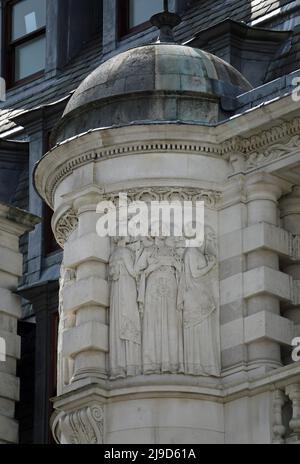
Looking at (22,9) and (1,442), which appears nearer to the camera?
(1,442)

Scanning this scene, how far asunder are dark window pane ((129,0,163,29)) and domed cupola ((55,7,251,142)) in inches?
279

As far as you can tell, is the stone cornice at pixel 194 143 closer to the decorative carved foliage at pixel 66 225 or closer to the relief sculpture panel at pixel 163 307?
the decorative carved foliage at pixel 66 225

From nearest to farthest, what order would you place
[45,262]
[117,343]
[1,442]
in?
1. [117,343]
2. [1,442]
3. [45,262]

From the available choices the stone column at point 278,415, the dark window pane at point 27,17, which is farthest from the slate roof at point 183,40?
the stone column at point 278,415

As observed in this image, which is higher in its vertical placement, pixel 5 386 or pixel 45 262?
pixel 45 262

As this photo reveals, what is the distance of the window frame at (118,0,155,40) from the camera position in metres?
43.9

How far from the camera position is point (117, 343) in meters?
34.2

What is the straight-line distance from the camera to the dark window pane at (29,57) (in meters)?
46.2

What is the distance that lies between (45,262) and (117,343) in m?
7.91

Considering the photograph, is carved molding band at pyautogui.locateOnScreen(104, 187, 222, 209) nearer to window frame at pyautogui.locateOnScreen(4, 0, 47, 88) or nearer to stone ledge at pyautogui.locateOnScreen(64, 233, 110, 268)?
stone ledge at pyautogui.locateOnScreen(64, 233, 110, 268)

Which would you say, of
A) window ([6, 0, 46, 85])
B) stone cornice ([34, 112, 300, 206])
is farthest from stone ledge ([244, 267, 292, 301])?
window ([6, 0, 46, 85])

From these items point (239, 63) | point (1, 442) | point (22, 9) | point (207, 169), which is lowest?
point (1, 442)

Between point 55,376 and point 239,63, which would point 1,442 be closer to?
point 55,376

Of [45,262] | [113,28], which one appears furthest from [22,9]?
[45,262]
